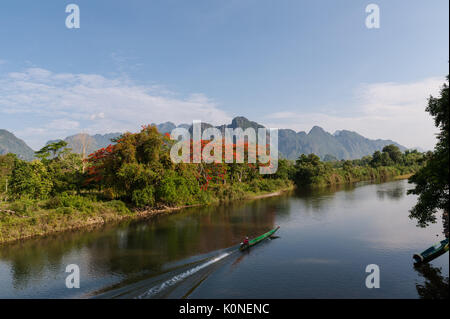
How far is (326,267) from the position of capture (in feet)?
59.6

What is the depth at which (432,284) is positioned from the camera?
15.5 m

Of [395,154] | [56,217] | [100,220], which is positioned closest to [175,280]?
[56,217]

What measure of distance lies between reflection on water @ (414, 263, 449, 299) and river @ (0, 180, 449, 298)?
50mm

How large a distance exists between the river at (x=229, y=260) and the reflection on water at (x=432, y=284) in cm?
5

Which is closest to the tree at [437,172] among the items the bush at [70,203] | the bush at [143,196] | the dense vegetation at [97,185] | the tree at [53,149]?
the dense vegetation at [97,185]

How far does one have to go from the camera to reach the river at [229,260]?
15.1 meters

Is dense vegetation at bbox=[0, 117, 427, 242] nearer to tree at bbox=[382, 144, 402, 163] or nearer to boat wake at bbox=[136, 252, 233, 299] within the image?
boat wake at bbox=[136, 252, 233, 299]

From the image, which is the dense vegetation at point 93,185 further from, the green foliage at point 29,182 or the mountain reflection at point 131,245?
the mountain reflection at point 131,245

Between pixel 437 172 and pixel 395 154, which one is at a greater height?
pixel 395 154

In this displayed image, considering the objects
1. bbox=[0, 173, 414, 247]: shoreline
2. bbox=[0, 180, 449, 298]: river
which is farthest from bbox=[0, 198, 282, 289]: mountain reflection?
bbox=[0, 173, 414, 247]: shoreline

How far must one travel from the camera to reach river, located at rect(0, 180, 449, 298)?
15.1 metres

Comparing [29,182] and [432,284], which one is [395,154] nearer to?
[432,284]

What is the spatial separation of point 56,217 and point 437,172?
30684mm
